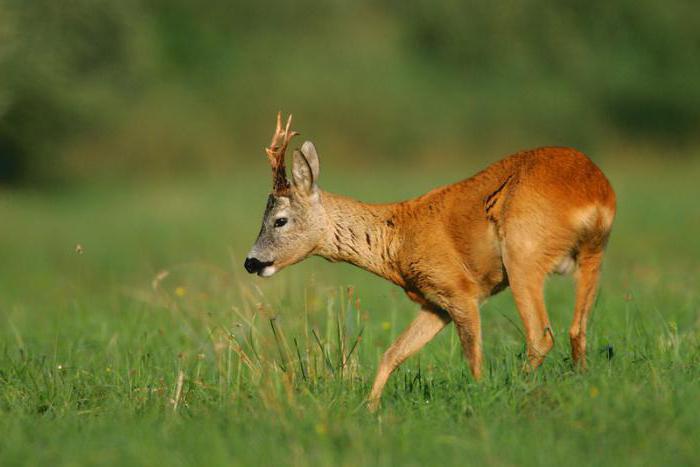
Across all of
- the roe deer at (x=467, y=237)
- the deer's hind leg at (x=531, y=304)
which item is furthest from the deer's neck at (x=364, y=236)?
the deer's hind leg at (x=531, y=304)

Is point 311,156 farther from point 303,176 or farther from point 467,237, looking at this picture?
point 467,237

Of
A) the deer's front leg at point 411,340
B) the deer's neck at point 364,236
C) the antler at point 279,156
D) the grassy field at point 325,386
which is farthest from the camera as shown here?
the deer's neck at point 364,236

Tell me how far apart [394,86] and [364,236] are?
1052 inches

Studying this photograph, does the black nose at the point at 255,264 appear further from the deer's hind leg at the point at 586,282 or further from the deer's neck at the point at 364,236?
the deer's hind leg at the point at 586,282

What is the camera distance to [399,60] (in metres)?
35.0

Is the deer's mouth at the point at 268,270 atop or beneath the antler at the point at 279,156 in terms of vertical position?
beneath

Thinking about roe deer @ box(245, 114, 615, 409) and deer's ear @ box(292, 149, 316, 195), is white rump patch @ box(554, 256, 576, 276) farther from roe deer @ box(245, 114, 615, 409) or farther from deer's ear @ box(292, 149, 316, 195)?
deer's ear @ box(292, 149, 316, 195)

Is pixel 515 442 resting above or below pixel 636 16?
below

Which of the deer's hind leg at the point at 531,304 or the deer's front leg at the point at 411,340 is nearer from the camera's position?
the deer's hind leg at the point at 531,304

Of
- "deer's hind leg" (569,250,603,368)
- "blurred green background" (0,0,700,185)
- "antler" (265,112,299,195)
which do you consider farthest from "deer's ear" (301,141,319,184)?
"blurred green background" (0,0,700,185)

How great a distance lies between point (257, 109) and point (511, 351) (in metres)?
27.2

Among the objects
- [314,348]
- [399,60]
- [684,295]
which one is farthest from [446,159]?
[314,348]

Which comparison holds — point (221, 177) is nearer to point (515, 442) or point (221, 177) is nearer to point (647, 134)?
point (647, 134)

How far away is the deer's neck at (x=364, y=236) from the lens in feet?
25.4
